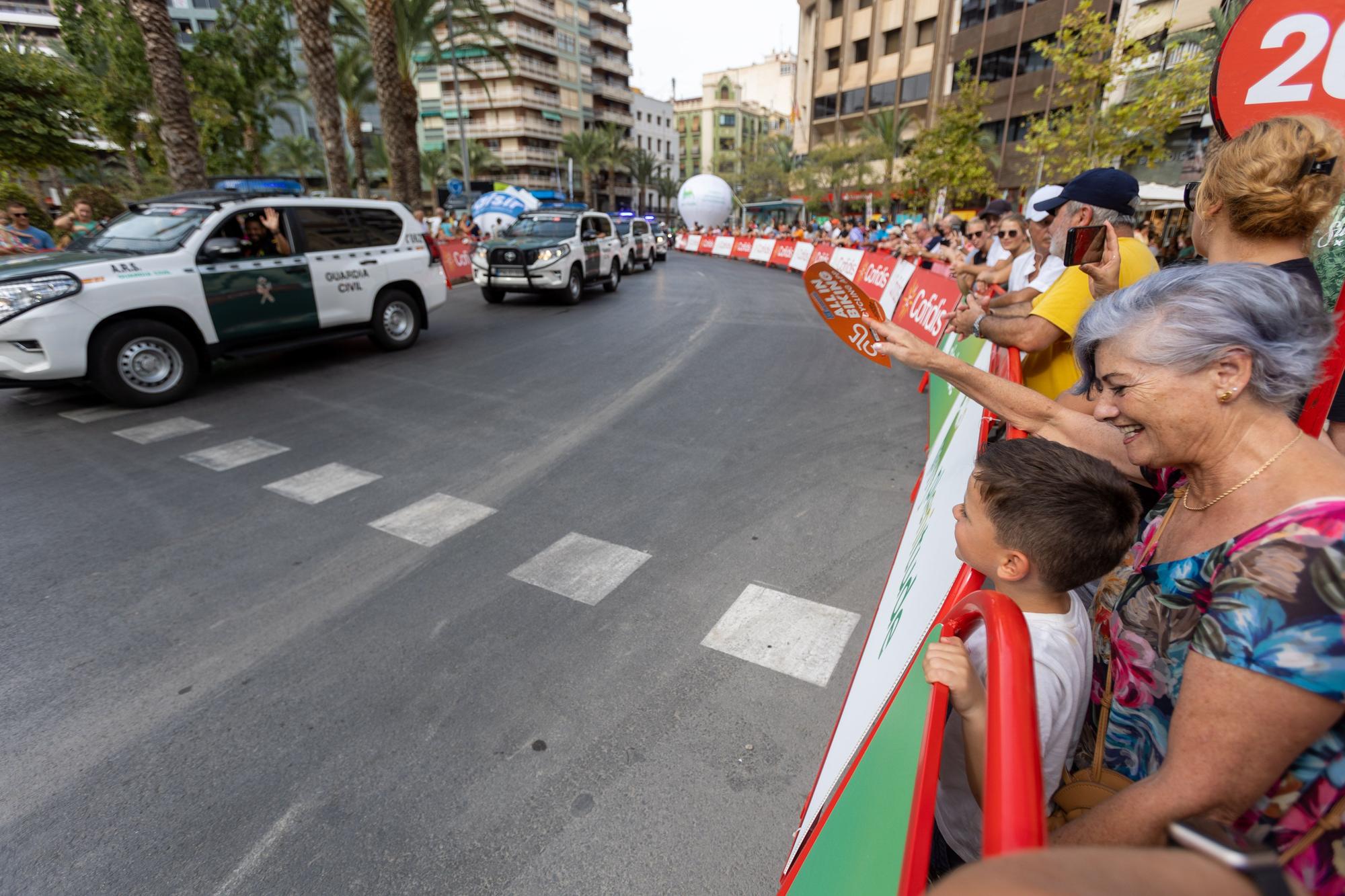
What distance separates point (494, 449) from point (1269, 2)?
17.9 feet

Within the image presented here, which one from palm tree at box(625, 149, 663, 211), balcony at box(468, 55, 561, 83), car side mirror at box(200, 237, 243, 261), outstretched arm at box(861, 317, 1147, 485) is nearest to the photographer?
outstretched arm at box(861, 317, 1147, 485)

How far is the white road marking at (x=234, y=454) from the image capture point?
538 centimetres

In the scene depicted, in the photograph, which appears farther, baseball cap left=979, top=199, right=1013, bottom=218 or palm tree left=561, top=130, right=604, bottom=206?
palm tree left=561, top=130, right=604, bottom=206

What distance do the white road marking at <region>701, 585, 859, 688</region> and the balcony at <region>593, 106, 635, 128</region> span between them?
273 ft

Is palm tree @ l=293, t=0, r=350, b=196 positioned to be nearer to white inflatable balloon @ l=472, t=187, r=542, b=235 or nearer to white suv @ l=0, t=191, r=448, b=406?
white suv @ l=0, t=191, r=448, b=406

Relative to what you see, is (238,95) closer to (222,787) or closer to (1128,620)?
(222,787)

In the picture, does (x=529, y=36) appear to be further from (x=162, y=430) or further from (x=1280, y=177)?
(x=1280, y=177)

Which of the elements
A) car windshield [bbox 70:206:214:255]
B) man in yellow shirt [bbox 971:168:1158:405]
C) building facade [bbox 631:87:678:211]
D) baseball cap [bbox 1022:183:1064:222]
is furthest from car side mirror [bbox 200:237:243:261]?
building facade [bbox 631:87:678:211]

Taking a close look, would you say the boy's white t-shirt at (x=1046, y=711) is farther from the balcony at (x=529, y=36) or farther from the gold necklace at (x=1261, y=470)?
the balcony at (x=529, y=36)

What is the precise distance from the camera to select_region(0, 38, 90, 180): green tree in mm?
11805

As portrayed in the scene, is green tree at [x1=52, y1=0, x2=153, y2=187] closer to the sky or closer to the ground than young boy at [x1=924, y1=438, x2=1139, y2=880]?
closer to the sky

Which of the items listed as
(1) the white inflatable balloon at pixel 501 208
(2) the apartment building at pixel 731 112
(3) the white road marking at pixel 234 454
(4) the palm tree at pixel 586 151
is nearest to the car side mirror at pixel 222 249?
(3) the white road marking at pixel 234 454

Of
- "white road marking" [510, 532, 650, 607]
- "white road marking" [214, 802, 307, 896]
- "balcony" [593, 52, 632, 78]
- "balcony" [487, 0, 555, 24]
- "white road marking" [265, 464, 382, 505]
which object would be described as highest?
"balcony" [487, 0, 555, 24]

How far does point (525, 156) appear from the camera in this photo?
66.8 meters
